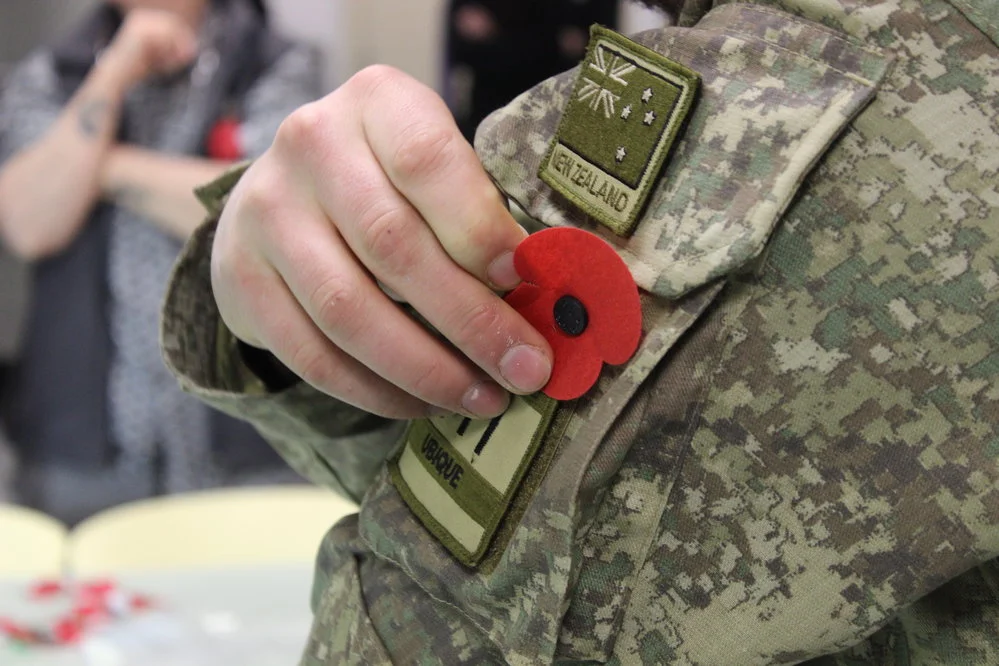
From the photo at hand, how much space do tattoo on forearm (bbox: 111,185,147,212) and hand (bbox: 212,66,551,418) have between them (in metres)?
1.33

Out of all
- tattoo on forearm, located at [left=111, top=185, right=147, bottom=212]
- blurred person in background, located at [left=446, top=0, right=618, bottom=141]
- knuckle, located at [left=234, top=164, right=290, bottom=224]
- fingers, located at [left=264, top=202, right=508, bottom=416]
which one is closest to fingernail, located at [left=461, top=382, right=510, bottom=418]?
fingers, located at [left=264, top=202, right=508, bottom=416]

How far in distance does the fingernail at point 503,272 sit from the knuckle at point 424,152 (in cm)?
4

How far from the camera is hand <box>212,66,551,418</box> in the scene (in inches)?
15.2

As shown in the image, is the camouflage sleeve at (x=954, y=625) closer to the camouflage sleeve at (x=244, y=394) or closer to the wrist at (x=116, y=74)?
the camouflage sleeve at (x=244, y=394)

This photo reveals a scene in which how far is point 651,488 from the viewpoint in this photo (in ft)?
1.18

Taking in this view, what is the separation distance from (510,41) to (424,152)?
1.12 metres

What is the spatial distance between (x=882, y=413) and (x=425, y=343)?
18cm

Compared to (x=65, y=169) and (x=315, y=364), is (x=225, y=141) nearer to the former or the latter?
(x=65, y=169)

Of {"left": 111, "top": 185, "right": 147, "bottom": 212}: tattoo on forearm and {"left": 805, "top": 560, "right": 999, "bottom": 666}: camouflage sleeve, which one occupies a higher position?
{"left": 805, "top": 560, "right": 999, "bottom": 666}: camouflage sleeve

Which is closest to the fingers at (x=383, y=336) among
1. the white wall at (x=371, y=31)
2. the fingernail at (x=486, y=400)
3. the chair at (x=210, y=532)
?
the fingernail at (x=486, y=400)

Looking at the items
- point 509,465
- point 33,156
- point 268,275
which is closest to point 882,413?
point 509,465

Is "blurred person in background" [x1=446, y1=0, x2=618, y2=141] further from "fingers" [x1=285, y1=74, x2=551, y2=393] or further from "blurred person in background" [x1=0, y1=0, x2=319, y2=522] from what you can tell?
"fingers" [x1=285, y1=74, x2=551, y2=393]

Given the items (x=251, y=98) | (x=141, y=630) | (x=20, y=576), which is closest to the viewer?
(x=141, y=630)

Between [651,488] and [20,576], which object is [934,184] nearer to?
[651,488]
